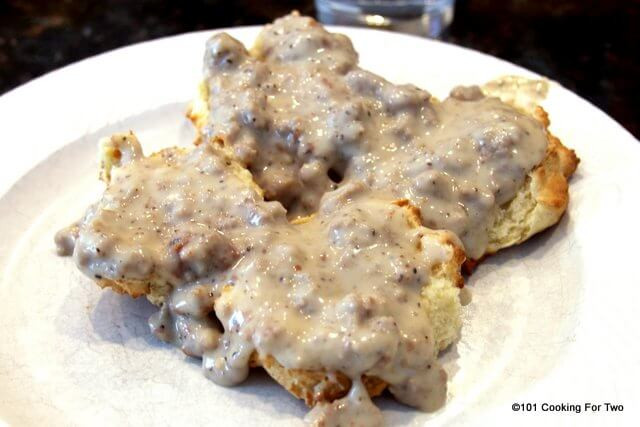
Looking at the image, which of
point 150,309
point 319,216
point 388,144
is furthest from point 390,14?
point 150,309

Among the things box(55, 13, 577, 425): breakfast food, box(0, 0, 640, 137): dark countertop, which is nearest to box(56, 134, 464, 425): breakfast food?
box(55, 13, 577, 425): breakfast food

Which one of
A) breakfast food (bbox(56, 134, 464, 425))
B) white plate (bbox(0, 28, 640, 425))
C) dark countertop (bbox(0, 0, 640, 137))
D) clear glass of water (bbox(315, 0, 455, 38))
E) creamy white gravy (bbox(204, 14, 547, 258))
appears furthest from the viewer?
clear glass of water (bbox(315, 0, 455, 38))

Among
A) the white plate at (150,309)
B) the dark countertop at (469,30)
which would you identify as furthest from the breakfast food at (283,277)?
the dark countertop at (469,30)

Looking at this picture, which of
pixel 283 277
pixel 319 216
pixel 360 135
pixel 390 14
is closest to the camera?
pixel 283 277

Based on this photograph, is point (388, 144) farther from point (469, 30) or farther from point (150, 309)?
point (469, 30)

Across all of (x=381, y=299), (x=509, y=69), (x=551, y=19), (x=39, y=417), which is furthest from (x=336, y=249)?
(x=551, y=19)

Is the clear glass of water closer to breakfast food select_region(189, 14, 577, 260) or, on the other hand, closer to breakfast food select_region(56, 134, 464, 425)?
breakfast food select_region(189, 14, 577, 260)
